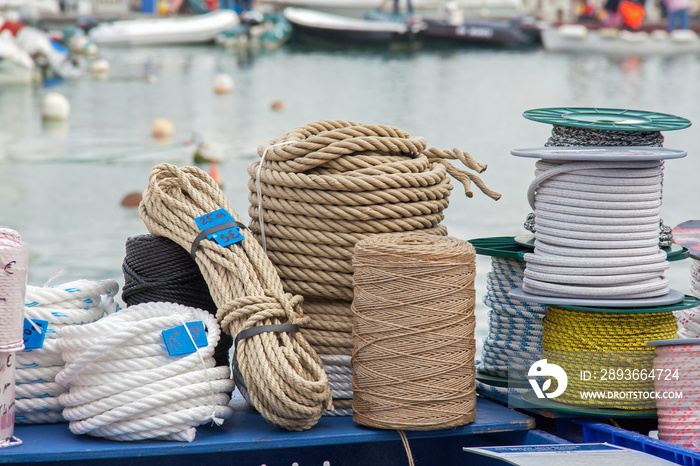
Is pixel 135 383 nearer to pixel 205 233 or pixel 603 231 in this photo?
pixel 205 233

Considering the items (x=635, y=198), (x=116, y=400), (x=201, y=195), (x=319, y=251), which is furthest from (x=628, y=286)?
(x=116, y=400)

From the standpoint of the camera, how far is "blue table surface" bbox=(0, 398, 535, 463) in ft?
7.80

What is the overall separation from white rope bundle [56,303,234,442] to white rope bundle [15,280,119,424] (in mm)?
133

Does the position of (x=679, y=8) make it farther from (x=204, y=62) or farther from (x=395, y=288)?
(x=395, y=288)

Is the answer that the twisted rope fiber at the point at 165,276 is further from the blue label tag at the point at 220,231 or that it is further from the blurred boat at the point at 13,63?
the blurred boat at the point at 13,63

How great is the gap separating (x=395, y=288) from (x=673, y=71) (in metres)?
32.9

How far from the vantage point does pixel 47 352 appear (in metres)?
2.63

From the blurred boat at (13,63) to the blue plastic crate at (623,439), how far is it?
2736 centimetres

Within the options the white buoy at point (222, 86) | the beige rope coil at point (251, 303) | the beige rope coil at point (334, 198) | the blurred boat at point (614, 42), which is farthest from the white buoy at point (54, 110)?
the blurred boat at point (614, 42)

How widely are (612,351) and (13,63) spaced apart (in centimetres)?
2774

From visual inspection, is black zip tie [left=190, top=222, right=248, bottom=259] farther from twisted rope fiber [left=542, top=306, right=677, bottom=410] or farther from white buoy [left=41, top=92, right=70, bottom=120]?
white buoy [left=41, top=92, right=70, bottom=120]

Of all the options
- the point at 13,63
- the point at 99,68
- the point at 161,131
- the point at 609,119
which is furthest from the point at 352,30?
the point at 609,119

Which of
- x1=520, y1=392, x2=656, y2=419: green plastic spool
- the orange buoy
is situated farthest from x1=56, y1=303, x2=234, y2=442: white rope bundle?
the orange buoy

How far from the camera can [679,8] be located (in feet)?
137
